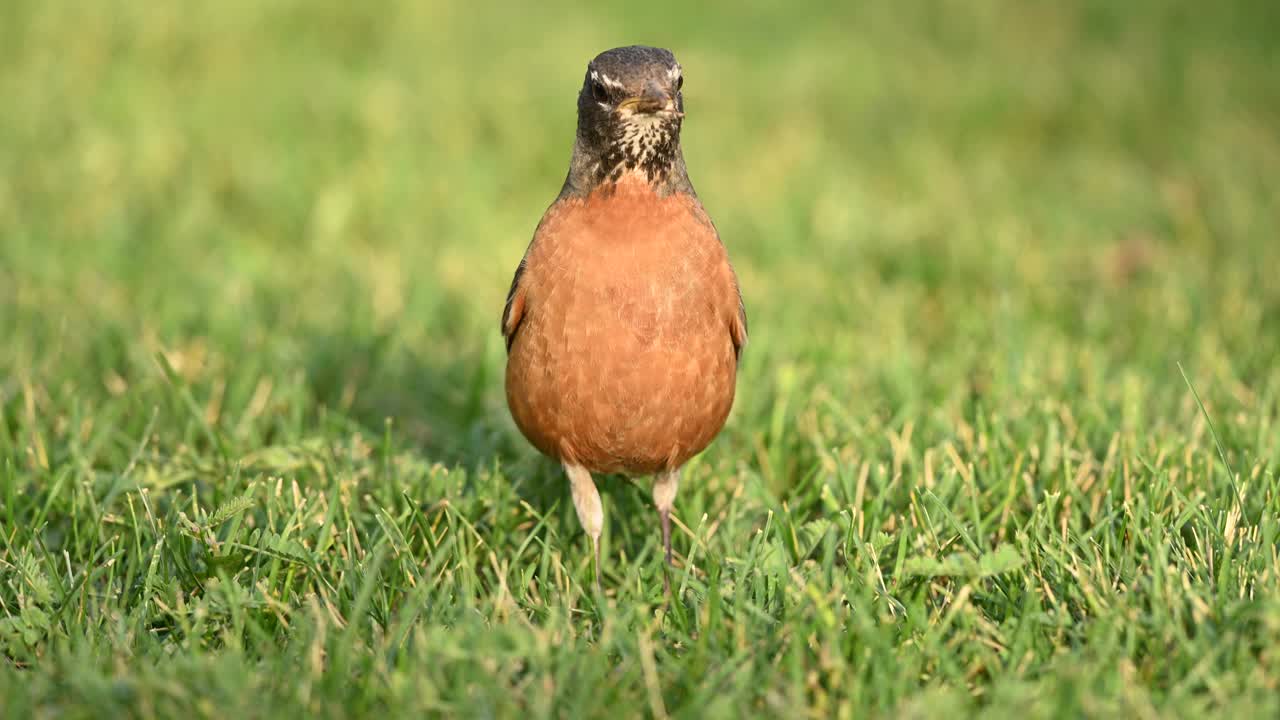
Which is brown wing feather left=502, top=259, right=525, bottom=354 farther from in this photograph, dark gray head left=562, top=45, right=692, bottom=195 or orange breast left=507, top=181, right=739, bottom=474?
dark gray head left=562, top=45, right=692, bottom=195

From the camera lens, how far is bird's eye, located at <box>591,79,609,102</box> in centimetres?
413

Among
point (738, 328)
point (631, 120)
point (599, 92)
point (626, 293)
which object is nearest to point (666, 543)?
point (738, 328)

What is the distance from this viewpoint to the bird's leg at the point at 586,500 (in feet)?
15.0

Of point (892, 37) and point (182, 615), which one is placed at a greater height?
point (892, 37)

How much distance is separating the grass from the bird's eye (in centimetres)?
150

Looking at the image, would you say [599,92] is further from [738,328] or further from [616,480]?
[616,480]

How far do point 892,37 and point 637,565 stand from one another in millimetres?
10695

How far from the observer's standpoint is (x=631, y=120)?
4129mm

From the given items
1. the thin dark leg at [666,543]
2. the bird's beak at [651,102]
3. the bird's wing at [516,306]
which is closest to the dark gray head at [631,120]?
the bird's beak at [651,102]

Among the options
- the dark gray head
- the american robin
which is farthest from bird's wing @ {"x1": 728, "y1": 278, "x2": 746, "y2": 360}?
the dark gray head

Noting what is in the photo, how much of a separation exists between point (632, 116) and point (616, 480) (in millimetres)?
1793

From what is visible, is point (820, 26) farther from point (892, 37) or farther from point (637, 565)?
point (637, 565)

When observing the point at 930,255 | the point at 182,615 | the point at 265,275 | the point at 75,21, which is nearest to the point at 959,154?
the point at 930,255

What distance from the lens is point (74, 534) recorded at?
4.35 m
